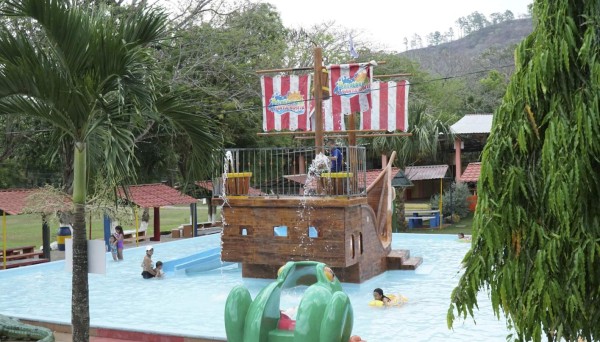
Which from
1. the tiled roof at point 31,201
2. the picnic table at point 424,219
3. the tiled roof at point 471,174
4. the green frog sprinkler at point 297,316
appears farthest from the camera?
the picnic table at point 424,219

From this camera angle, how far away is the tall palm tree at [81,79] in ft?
23.1

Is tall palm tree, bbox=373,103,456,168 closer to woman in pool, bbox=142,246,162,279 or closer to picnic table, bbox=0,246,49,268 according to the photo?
woman in pool, bbox=142,246,162,279

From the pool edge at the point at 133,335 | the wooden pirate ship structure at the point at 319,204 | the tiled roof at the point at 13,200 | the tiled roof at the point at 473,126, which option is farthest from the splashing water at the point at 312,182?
the tiled roof at the point at 473,126

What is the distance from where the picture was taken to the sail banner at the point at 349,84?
56.5ft

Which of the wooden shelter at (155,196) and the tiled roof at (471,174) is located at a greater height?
the tiled roof at (471,174)

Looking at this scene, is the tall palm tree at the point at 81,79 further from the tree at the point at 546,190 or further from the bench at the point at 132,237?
the bench at the point at 132,237

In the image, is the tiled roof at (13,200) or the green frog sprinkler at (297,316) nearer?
the green frog sprinkler at (297,316)

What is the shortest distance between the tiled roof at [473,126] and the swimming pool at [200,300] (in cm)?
1207

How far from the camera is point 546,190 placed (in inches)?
A: 163

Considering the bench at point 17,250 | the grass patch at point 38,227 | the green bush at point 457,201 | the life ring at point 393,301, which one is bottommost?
the grass patch at point 38,227

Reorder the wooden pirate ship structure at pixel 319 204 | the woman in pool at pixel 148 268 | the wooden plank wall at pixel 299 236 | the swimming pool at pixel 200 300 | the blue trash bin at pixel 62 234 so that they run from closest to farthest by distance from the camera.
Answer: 1. the swimming pool at pixel 200 300
2. the wooden plank wall at pixel 299 236
3. the wooden pirate ship structure at pixel 319 204
4. the woman in pool at pixel 148 268
5. the blue trash bin at pixel 62 234

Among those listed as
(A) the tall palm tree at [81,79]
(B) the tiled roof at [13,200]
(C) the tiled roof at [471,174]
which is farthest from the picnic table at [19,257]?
(C) the tiled roof at [471,174]

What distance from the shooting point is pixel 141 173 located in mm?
27609

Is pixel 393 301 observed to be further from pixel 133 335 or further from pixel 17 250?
pixel 17 250
